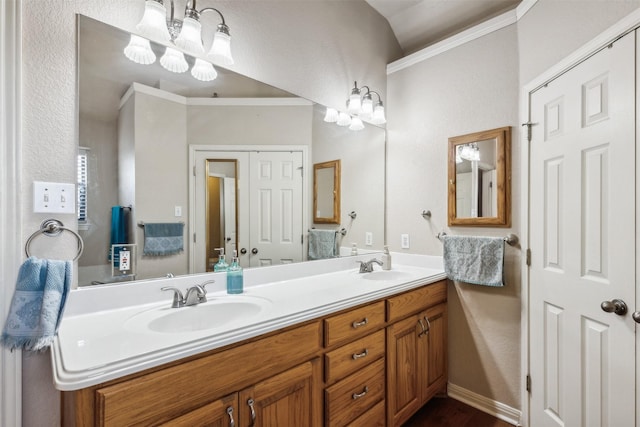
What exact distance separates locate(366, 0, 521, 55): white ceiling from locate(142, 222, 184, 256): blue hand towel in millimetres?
2119

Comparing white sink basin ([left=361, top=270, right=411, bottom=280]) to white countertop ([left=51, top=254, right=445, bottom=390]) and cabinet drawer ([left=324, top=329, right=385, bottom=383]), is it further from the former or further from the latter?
cabinet drawer ([left=324, top=329, right=385, bottom=383])

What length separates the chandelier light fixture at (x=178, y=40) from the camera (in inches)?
47.8

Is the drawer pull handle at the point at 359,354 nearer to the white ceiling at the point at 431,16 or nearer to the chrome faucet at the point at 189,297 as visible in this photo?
the chrome faucet at the point at 189,297

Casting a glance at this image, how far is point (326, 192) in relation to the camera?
2035mm

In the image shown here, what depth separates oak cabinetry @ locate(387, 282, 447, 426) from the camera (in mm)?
1579

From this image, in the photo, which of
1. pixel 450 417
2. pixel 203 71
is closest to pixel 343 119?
pixel 203 71

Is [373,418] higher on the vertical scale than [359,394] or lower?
lower

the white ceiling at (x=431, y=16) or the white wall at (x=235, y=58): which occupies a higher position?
the white ceiling at (x=431, y=16)

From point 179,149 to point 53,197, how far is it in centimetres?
52

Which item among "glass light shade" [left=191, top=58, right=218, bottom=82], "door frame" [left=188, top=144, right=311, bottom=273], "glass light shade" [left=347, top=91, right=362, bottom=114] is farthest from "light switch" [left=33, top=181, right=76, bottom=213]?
"glass light shade" [left=347, top=91, right=362, bottom=114]

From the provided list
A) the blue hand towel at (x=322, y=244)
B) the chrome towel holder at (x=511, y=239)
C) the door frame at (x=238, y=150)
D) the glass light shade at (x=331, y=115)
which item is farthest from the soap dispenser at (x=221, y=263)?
the chrome towel holder at (x=511, y=239)

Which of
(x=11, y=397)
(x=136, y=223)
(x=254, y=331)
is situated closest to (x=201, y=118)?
(x=136, y=223)

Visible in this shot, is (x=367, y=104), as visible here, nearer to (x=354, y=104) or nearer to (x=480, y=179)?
(x=354, y=104)

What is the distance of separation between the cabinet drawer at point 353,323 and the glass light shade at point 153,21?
1354 mm
